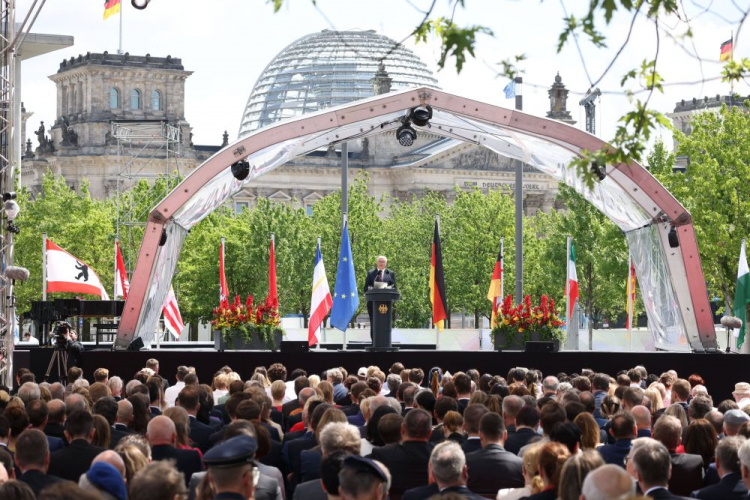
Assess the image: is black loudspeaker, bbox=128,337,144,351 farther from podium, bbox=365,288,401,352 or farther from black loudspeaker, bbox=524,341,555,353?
black loudspeaker, bbox=524,341,555,353

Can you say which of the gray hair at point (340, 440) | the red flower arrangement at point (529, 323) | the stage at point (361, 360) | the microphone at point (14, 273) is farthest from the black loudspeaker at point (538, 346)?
the gray hair at point (340, 440)

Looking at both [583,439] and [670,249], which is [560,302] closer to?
[670,249]

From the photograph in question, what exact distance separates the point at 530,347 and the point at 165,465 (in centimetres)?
1968

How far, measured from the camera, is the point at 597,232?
66.2 metres

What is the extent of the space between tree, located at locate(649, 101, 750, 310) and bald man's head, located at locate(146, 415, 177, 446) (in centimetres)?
3572

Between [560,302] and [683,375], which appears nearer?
[683,375]

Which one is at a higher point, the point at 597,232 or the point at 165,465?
the point at 597,232

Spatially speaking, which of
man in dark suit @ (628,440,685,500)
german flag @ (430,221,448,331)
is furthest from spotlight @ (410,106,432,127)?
man in dark suit @ (628,440,685,500)

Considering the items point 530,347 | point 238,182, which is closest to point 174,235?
point 238,182

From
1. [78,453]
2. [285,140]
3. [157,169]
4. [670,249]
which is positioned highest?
[157,169]

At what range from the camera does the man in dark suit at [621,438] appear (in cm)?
1194

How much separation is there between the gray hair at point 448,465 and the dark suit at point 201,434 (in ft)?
16.0

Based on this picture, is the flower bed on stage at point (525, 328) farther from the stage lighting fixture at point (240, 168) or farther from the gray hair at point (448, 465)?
the gray hair at point (448, 465)

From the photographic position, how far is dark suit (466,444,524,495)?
11.3 m
